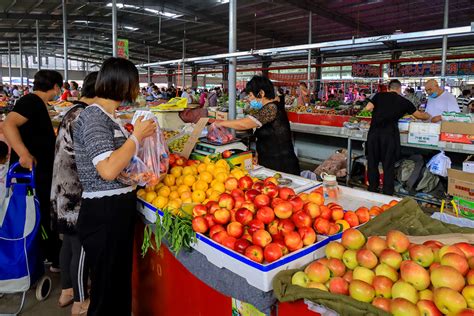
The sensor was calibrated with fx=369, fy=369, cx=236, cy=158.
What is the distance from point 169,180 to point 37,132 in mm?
1421

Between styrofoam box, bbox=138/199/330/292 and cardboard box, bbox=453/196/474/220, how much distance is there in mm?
2105

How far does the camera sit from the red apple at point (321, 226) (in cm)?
176

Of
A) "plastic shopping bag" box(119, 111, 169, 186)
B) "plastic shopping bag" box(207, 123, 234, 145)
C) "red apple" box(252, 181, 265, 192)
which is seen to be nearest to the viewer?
"plastic shopping bag" box(119, 111, 169, 186)

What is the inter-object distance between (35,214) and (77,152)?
1.02m

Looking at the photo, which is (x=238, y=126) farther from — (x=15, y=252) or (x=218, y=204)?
(x=15, y=252)

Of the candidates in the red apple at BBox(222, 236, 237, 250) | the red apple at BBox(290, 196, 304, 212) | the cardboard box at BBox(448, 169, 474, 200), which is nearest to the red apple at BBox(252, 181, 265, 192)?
the red apple at BBox(290, 196, 304, 212)

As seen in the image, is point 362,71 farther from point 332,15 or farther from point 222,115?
point 222,115

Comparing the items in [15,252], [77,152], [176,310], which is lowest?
[176,310]

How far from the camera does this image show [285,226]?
5.61 ft

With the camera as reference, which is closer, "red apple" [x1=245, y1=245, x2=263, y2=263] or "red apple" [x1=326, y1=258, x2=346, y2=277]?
"red apple" [x1=326, y1=258, x2=346, y2=277]

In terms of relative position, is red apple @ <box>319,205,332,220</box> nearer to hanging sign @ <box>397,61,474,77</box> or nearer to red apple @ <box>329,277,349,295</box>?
red apple @ <box>329,277,349,295</box>

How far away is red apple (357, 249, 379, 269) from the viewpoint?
4.58ft

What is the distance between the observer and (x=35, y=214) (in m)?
2.66

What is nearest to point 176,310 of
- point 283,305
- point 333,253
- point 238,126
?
point 283,305
